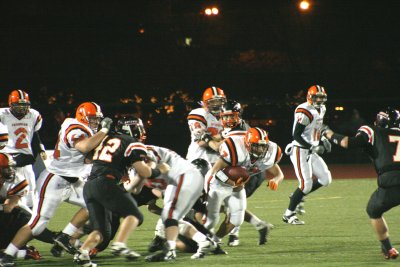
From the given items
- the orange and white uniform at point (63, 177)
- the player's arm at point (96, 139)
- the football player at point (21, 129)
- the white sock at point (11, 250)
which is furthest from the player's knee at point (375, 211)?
the football player at point (21, 129)

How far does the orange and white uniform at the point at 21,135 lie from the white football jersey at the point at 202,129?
6.85ft

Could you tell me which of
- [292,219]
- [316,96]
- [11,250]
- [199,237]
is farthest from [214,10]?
[11,250]

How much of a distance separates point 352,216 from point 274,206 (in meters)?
1.85

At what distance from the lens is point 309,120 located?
1102cm

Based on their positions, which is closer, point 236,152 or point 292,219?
point 236,152

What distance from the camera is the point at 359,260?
7.08m

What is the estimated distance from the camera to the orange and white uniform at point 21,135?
9758mm

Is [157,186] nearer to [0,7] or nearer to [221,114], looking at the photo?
[221,114]

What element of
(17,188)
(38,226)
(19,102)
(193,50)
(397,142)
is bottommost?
(38,226)

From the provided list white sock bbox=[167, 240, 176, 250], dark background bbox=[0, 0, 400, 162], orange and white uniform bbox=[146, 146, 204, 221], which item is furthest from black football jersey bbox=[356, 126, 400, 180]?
dark background bbox=[0, 0, 400, 162]

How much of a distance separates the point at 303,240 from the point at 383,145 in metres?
1.88

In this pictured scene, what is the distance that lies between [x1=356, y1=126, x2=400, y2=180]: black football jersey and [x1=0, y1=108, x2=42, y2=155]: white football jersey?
454 cm

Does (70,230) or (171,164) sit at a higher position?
(171,164)

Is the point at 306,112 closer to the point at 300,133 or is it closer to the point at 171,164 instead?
the point at 300,133
